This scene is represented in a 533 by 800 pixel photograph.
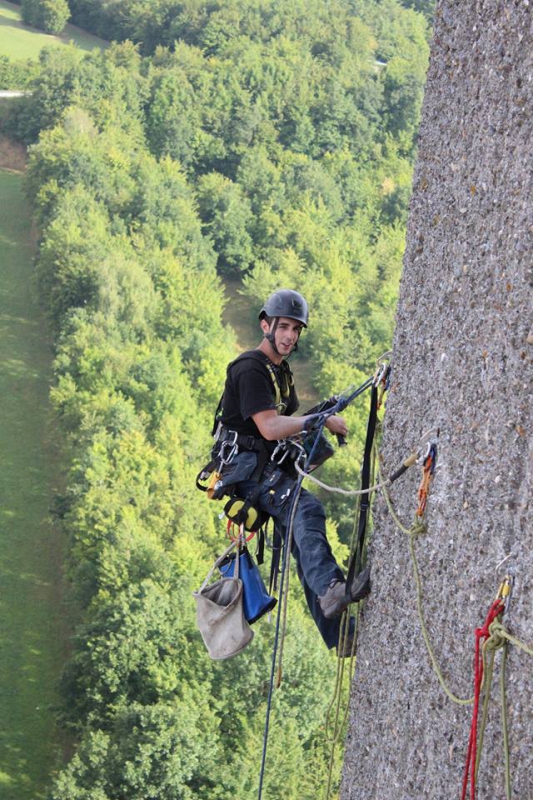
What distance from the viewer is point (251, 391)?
5.73 meters

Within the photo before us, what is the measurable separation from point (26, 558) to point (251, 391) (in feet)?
89.4

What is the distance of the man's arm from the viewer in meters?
5.50

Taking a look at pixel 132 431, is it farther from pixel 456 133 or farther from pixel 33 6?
pixel 33 6

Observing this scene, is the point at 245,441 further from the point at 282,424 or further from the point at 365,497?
the point at 365,497

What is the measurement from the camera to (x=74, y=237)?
148 ft

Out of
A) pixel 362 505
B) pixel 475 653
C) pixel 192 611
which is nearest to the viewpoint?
pixel 475 653

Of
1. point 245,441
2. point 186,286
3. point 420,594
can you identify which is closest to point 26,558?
point 186,286

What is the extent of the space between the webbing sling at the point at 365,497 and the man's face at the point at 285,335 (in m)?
1.33

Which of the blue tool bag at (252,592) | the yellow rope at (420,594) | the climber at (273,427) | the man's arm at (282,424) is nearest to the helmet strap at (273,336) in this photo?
the climber at (273,427)

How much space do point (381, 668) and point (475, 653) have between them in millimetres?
880

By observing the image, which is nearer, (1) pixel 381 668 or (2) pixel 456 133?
(2) pixel 456 133

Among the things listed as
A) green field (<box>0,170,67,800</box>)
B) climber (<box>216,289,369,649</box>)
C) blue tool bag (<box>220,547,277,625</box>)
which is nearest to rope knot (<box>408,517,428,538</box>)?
climber (<box>216,289,369,649</box>)

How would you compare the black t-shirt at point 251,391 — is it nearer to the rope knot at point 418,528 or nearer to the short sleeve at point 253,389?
the short sleeve at point 253,389

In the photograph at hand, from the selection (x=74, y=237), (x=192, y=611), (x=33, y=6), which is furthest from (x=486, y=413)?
(x=33, y=6)
